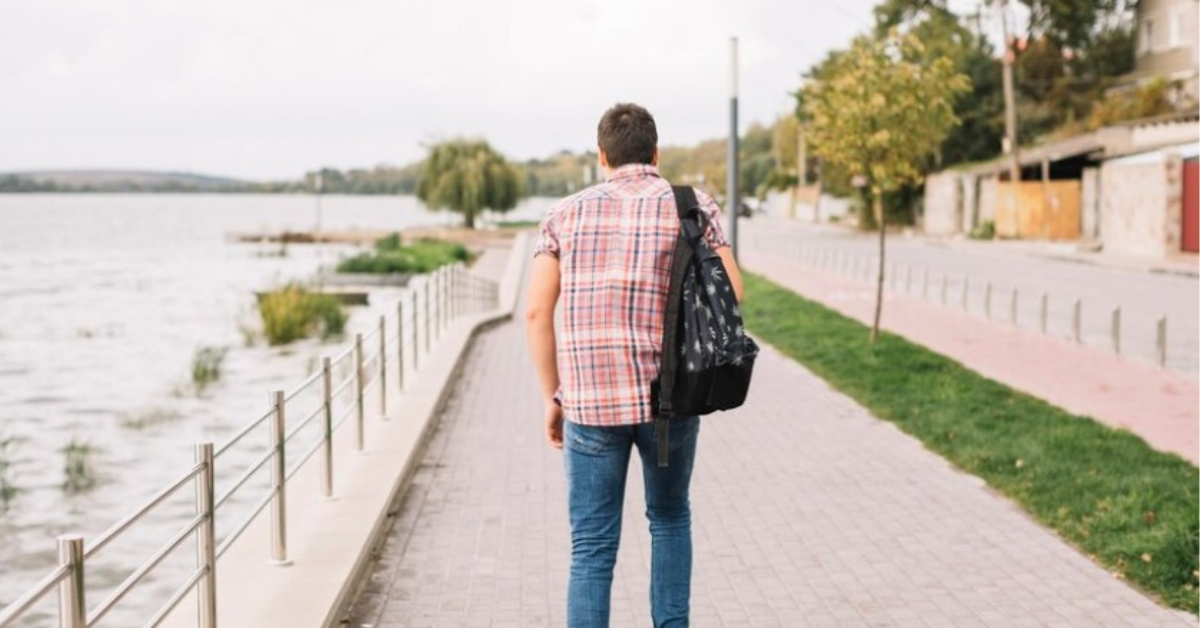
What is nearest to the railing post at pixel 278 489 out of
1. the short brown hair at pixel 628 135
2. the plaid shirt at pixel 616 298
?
the plaid shirt at pixel 616 298

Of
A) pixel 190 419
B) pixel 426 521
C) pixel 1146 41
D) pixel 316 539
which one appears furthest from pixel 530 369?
pixel 1146 41

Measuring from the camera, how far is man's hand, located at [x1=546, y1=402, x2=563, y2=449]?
185 inches

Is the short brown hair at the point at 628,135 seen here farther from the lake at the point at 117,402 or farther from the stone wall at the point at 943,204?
the stone wall at the point at 943,204

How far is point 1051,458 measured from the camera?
10.0 metres

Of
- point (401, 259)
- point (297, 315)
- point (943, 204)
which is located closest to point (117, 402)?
point (297, 315)

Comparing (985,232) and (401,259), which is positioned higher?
(985,232)

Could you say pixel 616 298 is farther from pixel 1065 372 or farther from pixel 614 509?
pixel 1065 372

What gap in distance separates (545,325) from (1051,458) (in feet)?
20.5

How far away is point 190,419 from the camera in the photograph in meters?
18.0

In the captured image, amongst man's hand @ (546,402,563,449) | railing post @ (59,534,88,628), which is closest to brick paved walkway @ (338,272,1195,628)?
man's hand @ (546,402,563,449)

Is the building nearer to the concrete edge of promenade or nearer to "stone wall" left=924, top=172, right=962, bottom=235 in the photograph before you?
"stone wall" left=924, top=172, right=962, bottom=235

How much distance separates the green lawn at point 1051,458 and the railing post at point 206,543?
392cm

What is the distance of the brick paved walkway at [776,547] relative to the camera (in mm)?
6391

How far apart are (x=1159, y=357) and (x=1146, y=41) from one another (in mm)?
45855
